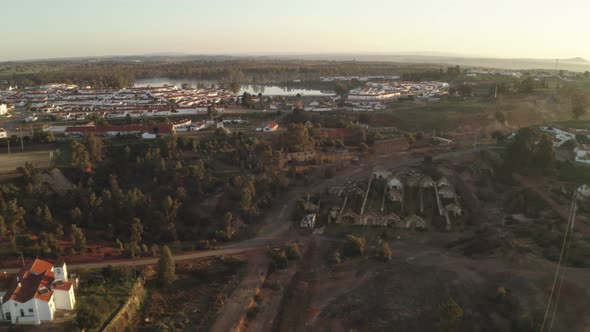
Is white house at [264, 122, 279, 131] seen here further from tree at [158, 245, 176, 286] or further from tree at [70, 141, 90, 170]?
tree at [158, 245, 176, 286]

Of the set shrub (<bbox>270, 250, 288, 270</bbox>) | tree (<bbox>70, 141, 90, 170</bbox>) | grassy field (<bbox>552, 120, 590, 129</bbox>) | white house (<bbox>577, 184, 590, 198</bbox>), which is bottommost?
shrub (<bbox>270, 250, 288, 270</bbox>)

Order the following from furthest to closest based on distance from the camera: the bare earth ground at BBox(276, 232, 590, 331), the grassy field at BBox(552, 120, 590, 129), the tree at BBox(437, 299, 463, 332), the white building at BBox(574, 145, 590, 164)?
1. the grassy field at BBox(552, 120, 590, 129)
2. the white building at BBox(574, 145, 590, 164)
3. the bare earth ground at BBox(276, 232, 590, 331)
4. the tree at BBox(437, 299, 463, 332)

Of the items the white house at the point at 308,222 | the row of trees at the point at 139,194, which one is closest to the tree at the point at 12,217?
the row of trees at the point at 139,194

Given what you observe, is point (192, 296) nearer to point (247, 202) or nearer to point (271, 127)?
point (247, 202)

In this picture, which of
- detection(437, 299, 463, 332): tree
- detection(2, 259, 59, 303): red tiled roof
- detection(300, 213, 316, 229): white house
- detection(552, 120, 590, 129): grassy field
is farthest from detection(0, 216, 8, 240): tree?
detection(552, 120, 590, 129): grassy field

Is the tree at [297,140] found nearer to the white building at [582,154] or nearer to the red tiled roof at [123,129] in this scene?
the red tiled roof at [123,129]

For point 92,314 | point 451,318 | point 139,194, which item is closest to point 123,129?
point 139,194
